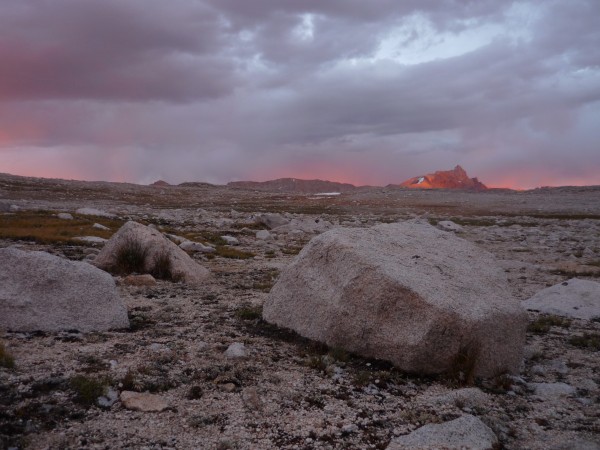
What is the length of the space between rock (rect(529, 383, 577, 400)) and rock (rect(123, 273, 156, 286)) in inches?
350

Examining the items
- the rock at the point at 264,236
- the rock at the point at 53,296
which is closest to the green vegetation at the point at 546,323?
the rock at the point at 53,296

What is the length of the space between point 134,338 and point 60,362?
58.7 inches

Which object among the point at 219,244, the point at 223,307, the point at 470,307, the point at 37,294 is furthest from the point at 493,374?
the point at 219,244

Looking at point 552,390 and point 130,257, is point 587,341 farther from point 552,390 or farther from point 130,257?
point 130,257

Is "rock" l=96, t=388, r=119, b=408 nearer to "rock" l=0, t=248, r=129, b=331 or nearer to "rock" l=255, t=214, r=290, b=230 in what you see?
"rock" l=0, t=248, r=129, b=331

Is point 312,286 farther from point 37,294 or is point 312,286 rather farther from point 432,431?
point 37,294

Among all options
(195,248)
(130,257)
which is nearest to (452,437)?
(130,257)

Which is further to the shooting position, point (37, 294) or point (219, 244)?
point (219, 244)

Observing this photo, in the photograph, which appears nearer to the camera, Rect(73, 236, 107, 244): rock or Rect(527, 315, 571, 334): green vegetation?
Rect(527, 315, 571, 334): green vegetation

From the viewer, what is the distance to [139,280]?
12.6 meters

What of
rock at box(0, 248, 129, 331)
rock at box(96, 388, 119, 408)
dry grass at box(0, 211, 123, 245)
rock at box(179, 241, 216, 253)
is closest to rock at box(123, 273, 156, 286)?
rock at box(0, 248, 129, 331)

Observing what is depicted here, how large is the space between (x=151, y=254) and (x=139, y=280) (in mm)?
1385

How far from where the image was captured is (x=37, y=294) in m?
8.43

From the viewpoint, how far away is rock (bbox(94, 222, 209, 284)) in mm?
13648
